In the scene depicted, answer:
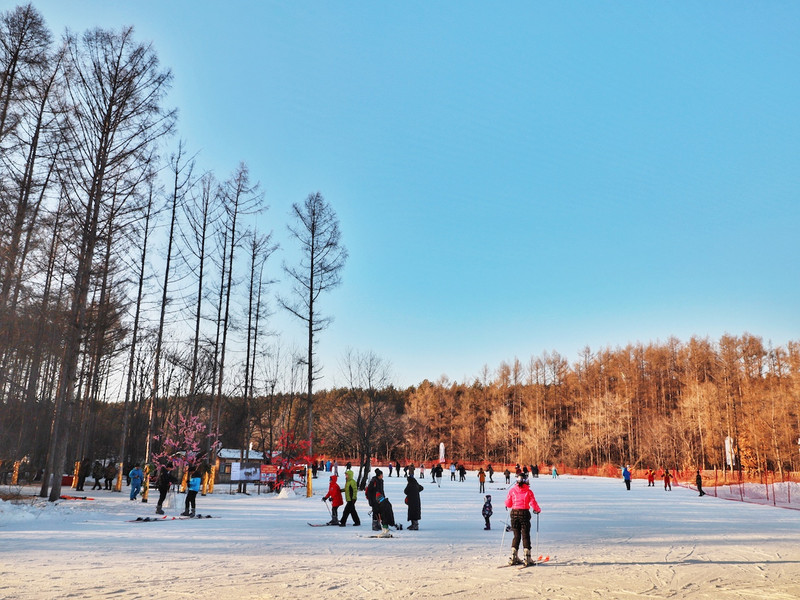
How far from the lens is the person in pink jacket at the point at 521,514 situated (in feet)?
30.8

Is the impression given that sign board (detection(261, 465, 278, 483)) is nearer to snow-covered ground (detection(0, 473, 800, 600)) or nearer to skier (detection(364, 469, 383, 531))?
snow-covered ground (detection(0, 473, 800, 600))

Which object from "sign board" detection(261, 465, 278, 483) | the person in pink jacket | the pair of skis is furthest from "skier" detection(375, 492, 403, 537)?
"sign board" detection(261, 465, 278, 483)

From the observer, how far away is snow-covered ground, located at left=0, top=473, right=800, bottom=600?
7371 millimetres

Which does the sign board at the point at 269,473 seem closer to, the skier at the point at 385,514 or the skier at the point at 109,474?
the skier at the point at 109,474

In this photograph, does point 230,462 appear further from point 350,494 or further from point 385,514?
point 385,514

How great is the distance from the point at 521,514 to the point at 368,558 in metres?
2.64

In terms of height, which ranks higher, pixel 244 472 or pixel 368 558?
pixel 244 472

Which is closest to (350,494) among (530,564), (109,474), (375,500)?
(375,500)

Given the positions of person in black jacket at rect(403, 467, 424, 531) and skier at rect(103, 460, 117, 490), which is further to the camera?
skier at rect(103, 460, 117, 490)

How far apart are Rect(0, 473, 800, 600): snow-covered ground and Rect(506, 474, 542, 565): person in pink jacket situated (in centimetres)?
37

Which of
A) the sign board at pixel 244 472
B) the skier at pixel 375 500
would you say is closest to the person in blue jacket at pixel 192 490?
the skier at pixel 375 500

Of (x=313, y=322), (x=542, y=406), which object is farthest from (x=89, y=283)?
(x=542, y=406)

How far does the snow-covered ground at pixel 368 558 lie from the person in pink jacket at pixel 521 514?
37 centimetres

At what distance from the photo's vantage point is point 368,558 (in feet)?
32.2
